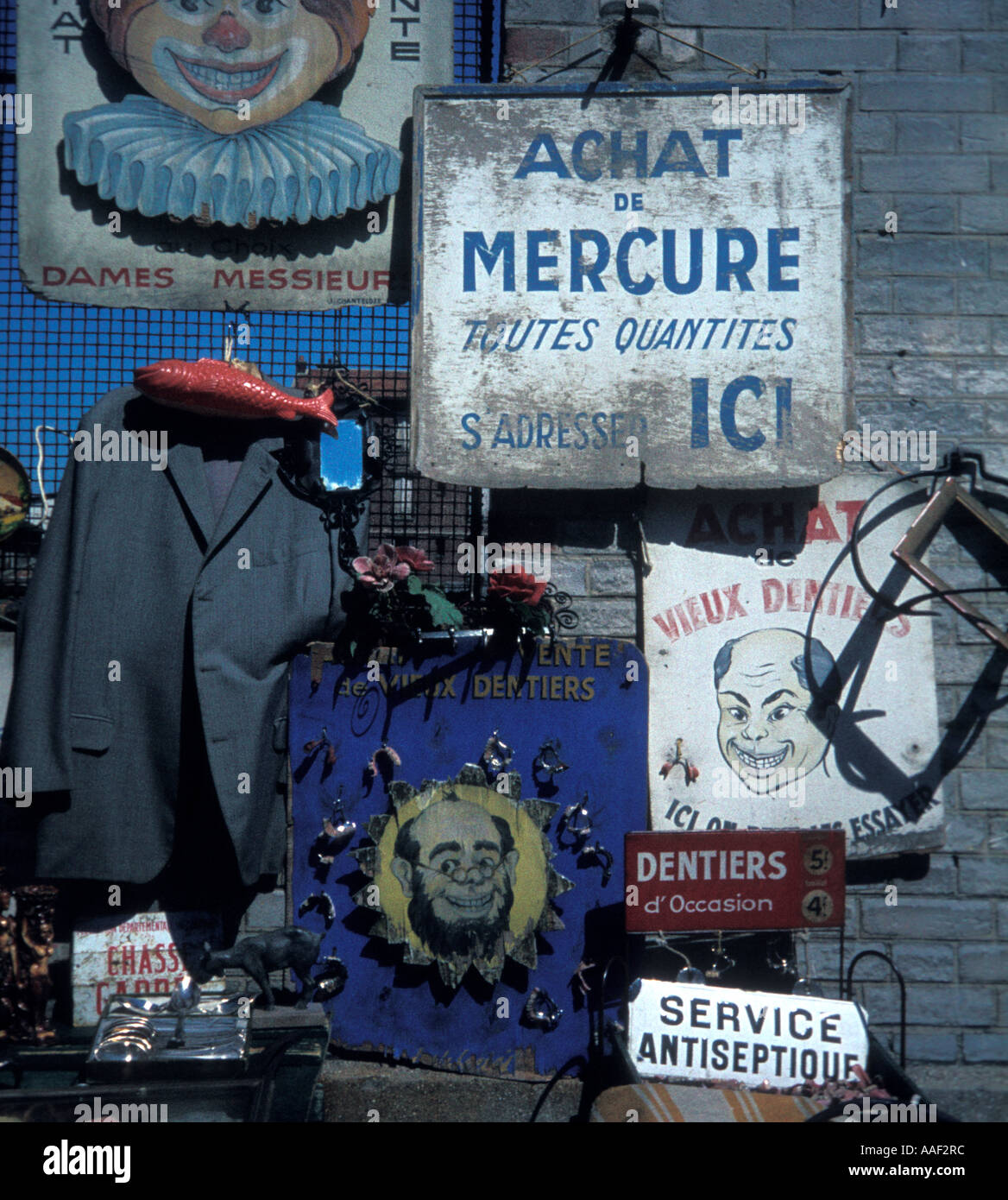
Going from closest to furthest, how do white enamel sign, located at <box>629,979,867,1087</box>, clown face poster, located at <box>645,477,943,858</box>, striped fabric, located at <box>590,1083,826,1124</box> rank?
striped fabric, located at <box>590,1083,826,1124</box>, white enamel sign, located at <box>629,979,867,1087</box>, clown face poster, located at <box>645,477,943,858</box>

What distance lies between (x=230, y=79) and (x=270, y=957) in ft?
11.8

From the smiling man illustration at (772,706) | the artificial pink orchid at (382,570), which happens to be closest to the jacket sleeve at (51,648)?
the artificial pink orchid at (382,570)

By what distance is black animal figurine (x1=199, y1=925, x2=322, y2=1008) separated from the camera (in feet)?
14.0

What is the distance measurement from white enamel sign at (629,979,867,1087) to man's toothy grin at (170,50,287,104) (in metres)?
3.97

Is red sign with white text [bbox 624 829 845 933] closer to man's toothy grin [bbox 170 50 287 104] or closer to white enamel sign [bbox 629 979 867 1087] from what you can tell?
white enamel sign [bbox 629 979 867 1087]

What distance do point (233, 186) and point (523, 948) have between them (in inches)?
131

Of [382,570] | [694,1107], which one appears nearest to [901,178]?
[382,570]

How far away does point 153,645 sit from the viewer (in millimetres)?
4504

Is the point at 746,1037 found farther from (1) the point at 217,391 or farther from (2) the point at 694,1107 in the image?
(1) the point at 217,391

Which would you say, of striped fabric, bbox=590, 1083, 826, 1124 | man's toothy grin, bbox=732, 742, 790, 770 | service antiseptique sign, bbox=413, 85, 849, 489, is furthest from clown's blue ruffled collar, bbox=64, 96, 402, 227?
striped fabric, bbox=590, 1083, 826, 1124

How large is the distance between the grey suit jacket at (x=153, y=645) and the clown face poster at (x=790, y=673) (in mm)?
1392

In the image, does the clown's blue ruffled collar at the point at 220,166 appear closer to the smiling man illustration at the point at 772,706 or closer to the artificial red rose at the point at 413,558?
the artificial red rose at the point at 413,558

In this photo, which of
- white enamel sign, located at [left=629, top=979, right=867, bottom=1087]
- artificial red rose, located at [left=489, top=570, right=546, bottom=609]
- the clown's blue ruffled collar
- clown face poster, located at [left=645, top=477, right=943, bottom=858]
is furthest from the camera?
the clown's blue ruffled collar

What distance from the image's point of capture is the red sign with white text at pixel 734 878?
13.7 ft
